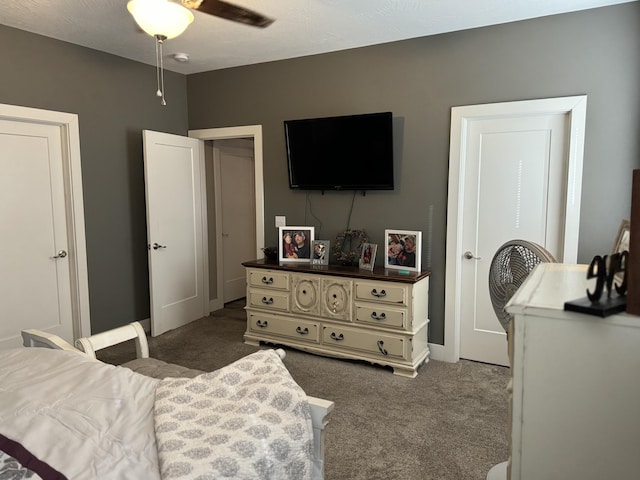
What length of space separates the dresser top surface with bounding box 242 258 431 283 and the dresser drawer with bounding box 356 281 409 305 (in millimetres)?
51

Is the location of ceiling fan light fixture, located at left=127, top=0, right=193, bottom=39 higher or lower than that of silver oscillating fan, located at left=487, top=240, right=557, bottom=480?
higher

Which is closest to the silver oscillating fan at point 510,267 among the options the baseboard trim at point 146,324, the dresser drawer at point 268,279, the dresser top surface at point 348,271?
the dresser top surface at point 348,271

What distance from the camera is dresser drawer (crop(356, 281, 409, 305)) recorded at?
3334mm

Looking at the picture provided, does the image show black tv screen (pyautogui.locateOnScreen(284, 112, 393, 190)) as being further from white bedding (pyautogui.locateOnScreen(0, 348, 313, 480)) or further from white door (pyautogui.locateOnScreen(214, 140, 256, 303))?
white bedding (pyautogui.locateOnScreen(0, 348, 313, 480))

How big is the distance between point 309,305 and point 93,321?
1999 millimetres

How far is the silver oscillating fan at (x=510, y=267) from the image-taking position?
1518mm

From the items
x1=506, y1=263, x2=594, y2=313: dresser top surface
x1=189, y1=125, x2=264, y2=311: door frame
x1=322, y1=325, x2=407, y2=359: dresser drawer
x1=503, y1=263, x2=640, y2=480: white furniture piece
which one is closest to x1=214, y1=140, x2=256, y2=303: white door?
x1=189, y1=125, x2=264, y2=311: door frame

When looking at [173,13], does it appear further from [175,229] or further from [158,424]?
[175,229]

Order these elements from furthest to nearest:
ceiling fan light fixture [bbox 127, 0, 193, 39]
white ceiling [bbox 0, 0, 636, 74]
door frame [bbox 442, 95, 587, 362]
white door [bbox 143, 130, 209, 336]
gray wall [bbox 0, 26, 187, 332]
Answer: white door [bbox 143, 130, 209, 336] < gray wall [bbox 0, 26, 187, 332] < door frame [bbox 442, 95, 587, 362] < white ceiling [bbox 0, 0, 636, 74] < ceiling fan light fixture [bbox 127, 0, 193, 39]

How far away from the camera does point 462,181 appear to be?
11.5 feet

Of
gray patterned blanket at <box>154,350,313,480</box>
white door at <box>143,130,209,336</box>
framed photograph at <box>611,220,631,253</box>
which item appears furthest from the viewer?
white door at <box>143,130,209,336</box>

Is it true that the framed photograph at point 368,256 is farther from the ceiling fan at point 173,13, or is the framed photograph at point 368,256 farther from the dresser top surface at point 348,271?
the ceiling fan at point 173,13

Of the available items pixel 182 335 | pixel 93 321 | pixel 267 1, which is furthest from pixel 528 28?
pixel 93 321

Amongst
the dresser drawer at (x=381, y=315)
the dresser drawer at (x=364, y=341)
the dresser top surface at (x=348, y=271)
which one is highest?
the dresser top surface at (x=348, y=271)
